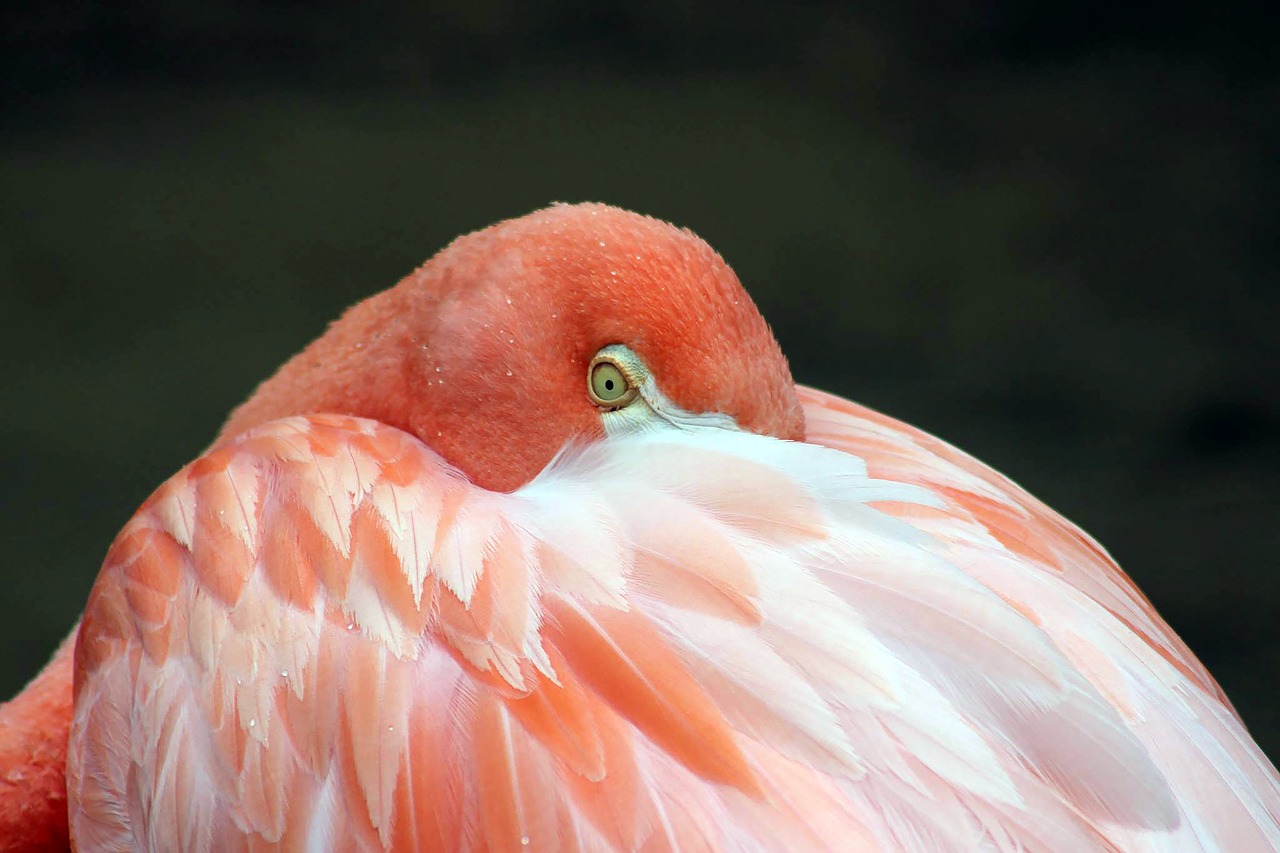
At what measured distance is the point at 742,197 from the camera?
13.2ft

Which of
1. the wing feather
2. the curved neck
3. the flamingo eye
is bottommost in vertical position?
the curved neck

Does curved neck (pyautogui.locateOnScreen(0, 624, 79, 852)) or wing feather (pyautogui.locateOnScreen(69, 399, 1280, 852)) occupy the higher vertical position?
wing feather (pyautogui.locateOnScreen(69, 399, 1280, 852))

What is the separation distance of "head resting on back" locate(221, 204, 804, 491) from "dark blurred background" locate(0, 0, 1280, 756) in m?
2.16

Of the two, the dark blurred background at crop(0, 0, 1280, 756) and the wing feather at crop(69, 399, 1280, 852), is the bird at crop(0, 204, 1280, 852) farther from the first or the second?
the dark blurred background at crop(0, 0, 1280, 756)

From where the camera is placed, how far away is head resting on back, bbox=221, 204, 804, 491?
4.50 feet

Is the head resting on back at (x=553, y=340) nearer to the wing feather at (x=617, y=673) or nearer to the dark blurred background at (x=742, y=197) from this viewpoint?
the wing feather at (x=617, y=673)

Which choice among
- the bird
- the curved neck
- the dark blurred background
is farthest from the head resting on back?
the dark blurred background

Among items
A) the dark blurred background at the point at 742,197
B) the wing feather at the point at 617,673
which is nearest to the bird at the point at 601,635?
the wing feather at the point at 617,673

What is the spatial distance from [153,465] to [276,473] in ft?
7.56

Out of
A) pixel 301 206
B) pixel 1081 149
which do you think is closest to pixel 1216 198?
pixel 1081 149

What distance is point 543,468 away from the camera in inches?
56.5

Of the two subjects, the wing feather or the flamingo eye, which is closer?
the wing feather

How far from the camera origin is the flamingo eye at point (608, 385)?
1408 mm

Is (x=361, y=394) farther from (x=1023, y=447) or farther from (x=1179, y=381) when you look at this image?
(x=1179, y=381)
